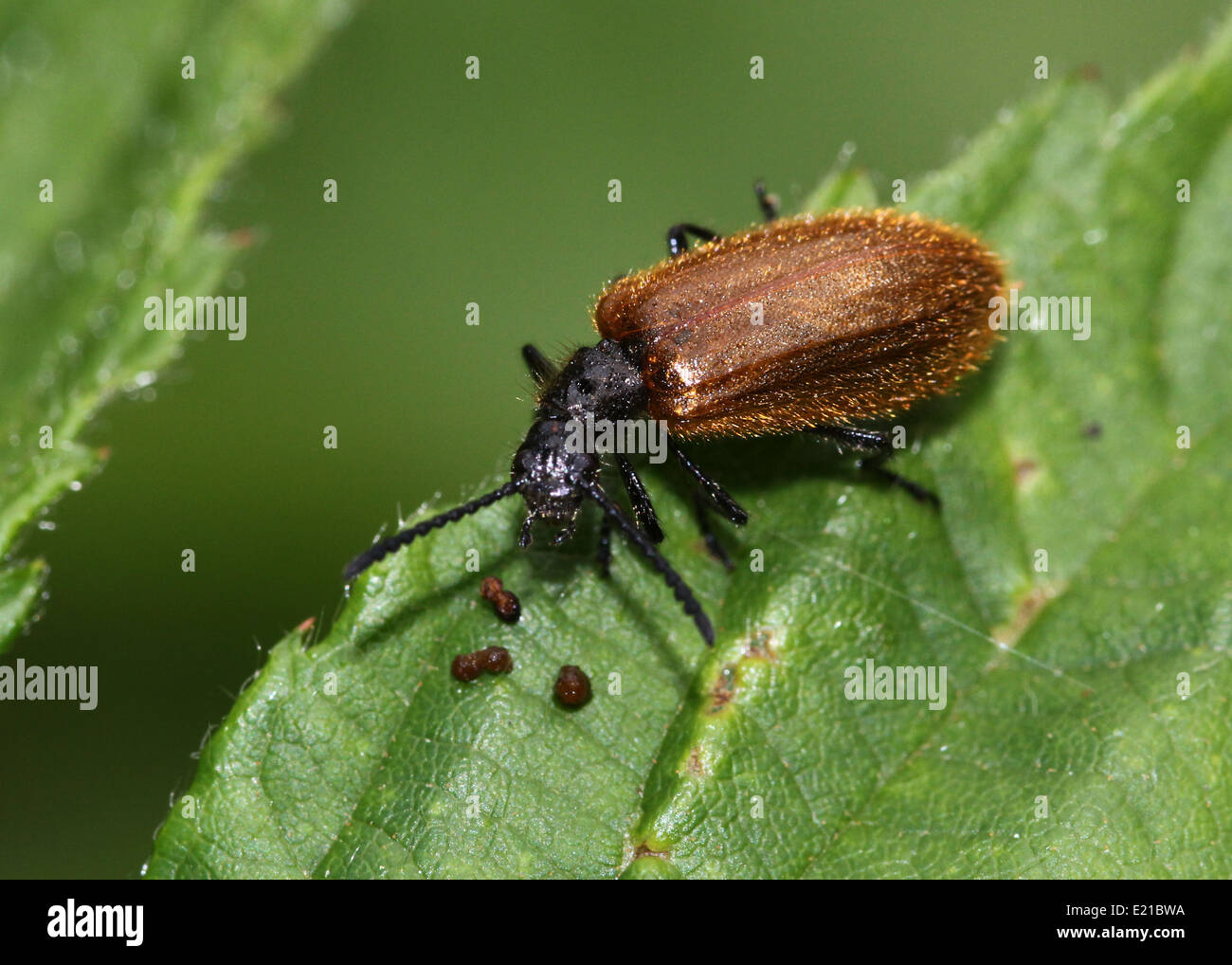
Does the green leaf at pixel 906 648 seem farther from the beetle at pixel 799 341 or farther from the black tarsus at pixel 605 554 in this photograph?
the beetle at pixel 799 341

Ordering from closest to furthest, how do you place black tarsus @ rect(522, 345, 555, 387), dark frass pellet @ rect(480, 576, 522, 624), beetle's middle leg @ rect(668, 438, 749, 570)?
dark frass pellet @ rect(480, 576, 522, 624) → beetle's middle leg @ rect(668, 438, 749, 570) → black tarsus @ rect(522, 345, 555, 387)

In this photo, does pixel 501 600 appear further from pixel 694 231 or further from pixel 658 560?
pixel 694 231

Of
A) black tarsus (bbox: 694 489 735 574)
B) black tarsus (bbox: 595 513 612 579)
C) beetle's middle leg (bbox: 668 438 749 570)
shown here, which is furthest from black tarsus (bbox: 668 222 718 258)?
black tarsus (bbox: 595 513 612 579)

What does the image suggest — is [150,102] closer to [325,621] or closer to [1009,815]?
[325,621]

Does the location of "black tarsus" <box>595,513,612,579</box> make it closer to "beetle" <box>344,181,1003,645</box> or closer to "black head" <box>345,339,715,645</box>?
"black head" <box>345,339,715,645</box>

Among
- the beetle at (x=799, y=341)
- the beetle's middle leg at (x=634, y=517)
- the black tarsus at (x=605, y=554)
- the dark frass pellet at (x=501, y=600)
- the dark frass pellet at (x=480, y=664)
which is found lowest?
the dark frass pellet at (x=480, y=664)

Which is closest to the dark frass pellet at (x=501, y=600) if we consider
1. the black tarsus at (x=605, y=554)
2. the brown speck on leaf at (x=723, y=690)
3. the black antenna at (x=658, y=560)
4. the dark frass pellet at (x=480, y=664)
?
the dark frass pellet at (x=480, y=664)

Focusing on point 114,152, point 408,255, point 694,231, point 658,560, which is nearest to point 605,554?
point 658,560
